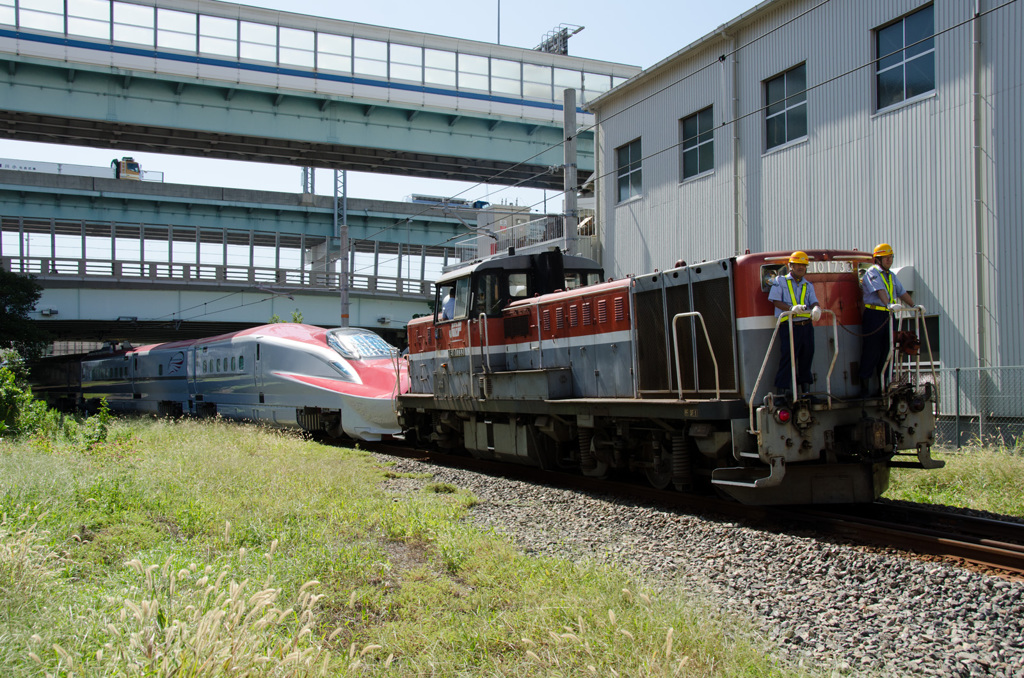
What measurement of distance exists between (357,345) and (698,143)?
1021 centimetres

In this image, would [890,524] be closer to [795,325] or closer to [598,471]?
[795,325]

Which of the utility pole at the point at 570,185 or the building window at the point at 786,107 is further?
the utility pole at the point at 570,185

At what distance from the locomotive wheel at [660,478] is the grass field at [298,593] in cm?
233

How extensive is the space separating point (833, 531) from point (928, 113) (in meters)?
10.5

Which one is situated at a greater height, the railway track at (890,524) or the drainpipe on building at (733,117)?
the drainpipe on building at (733,117)

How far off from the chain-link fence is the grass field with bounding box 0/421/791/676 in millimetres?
9761

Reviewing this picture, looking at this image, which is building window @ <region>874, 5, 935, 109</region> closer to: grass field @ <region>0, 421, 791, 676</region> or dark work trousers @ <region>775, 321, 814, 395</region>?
dark work trousers @ <region>775, 321, 814, 395</region>

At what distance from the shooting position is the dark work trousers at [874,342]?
25.9 ft

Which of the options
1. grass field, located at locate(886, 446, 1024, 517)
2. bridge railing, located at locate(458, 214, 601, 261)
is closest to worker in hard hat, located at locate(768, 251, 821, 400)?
grass field, located at locate(886, 446, 1024, 517)

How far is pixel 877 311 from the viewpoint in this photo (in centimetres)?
790

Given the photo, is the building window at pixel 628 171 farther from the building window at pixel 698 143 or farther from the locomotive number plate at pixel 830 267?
the locomotive number plate at pixel 830 267

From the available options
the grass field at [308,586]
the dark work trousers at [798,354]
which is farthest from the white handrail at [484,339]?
the dark work trousers at [798,354]

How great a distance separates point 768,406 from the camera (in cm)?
725

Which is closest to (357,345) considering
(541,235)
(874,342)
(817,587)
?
(874,342)
